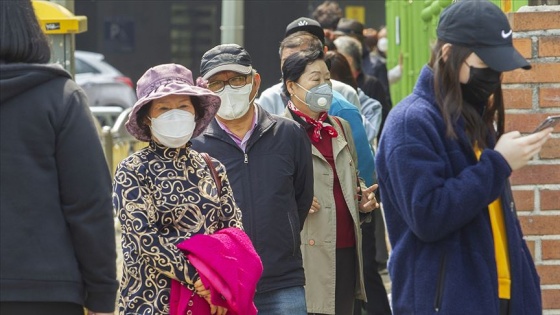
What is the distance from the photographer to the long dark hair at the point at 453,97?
13.1ft

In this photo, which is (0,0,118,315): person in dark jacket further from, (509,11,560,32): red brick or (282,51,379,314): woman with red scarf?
(282,51,379,314): woman with red scarf

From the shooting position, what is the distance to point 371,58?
11562 millimetres

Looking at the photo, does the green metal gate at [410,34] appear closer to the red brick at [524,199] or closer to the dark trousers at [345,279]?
the dark trousers at [345,279]

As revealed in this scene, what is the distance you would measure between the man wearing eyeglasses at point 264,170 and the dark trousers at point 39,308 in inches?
60.0

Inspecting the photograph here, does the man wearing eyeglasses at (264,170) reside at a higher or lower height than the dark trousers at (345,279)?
higher

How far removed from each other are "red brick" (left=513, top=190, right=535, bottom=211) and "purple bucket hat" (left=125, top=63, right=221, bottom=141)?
1.15m

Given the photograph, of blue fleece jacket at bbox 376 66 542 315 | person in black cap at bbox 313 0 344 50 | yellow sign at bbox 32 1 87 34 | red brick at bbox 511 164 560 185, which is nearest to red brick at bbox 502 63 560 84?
red brick at bbox 511 164 560 185

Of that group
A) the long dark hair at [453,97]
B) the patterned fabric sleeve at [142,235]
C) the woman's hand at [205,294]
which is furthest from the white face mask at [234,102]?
the long dark hair at [453,97]

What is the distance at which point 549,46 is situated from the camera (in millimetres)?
4844

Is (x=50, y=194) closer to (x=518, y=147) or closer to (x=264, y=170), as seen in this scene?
(x=518, y=147)

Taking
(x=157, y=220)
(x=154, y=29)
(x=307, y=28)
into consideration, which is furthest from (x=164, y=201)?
(x=154, y=29)

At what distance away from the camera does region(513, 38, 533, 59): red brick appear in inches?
190

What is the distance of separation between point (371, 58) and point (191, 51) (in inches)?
671

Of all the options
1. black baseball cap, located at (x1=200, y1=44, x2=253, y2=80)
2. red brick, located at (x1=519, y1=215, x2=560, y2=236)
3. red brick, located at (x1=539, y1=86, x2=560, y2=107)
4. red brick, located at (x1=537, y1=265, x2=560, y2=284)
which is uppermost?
black baseball cap, located at (x1=200, y1=44, x2=253, y2=80)
